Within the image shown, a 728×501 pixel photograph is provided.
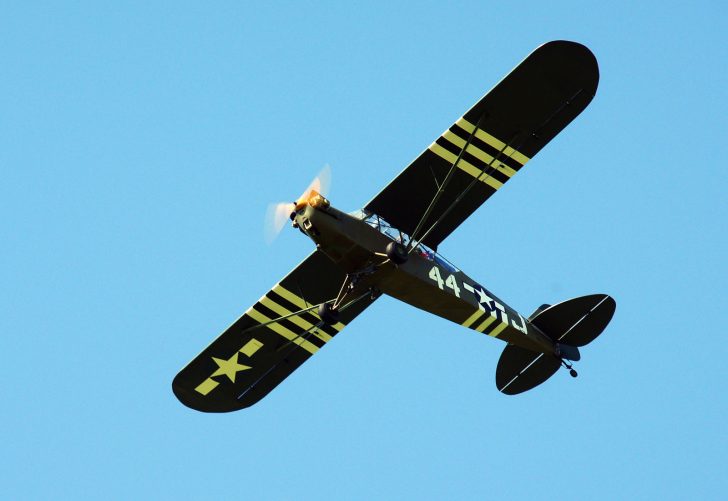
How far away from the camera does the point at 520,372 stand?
19.9 m

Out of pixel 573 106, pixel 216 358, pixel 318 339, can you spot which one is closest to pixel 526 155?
pixel 573 106

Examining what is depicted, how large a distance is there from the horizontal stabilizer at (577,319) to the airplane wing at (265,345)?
2.89m

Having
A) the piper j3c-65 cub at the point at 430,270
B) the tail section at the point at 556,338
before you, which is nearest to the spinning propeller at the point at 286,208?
the piper j3c-65 cub at the point at 430,270

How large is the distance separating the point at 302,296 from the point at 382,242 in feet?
7.25

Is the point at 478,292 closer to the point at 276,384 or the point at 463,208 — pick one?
the point at 463,208

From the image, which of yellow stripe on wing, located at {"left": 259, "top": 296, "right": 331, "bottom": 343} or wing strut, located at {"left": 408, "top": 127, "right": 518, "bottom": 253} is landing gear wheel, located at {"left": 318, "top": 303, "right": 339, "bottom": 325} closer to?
wing strut, located at {"left": 408, "top": 127, "right": 518, "bottom": 253}

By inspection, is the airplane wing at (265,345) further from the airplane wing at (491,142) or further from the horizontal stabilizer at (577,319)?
the horizontal stabilizer at (577,319)

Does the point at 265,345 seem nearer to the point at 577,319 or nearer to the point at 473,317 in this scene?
the point at 473,317

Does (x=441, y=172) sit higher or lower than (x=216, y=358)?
higher

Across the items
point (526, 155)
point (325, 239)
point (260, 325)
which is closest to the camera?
point (325, 239)

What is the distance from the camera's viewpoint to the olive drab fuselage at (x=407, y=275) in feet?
55.6

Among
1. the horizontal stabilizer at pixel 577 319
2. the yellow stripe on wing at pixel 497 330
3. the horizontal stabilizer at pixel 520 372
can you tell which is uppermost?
the horizontal stabilizer at pixel 577 319

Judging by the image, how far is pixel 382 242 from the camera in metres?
17.4

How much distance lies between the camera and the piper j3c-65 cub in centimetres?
1719
